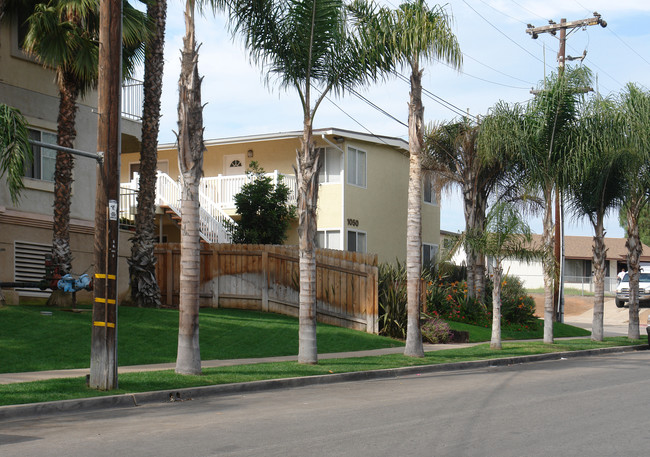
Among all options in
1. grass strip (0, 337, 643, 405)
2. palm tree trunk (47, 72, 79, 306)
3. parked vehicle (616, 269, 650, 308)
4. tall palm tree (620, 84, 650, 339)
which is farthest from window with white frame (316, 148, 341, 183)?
parked vehicle (616, 269, 650, 308)

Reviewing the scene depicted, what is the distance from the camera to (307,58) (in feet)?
53.0

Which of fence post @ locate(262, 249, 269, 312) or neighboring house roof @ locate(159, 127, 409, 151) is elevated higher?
neighboring house roof @ locate(159, 127, 409, 151)

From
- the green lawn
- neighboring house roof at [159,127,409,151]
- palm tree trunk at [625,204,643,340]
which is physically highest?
neighboring house roof at [159,127,409,151]

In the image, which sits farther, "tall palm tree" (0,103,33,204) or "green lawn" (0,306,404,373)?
"green lawn" (0,306,404,373)

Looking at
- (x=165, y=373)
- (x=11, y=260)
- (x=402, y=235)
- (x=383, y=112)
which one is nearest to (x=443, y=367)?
(x=165, y=373)

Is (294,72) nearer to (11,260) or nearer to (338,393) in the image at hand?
(338,393)

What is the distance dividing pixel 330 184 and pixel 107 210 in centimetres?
1945

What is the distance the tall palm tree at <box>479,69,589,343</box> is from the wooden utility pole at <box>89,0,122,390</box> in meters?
13.5

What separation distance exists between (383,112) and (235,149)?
25.3 feet

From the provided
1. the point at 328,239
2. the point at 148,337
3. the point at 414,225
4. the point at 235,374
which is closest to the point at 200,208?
the point at 328,239

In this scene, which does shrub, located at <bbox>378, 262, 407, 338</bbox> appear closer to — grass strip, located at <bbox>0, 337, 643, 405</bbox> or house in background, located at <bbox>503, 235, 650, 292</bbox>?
grass strip, located at <bbox>0, 337, 643, 405</bbox>

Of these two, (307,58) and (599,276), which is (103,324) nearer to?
(307,58)

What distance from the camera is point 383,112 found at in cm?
2814

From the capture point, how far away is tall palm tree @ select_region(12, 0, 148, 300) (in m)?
17.6
